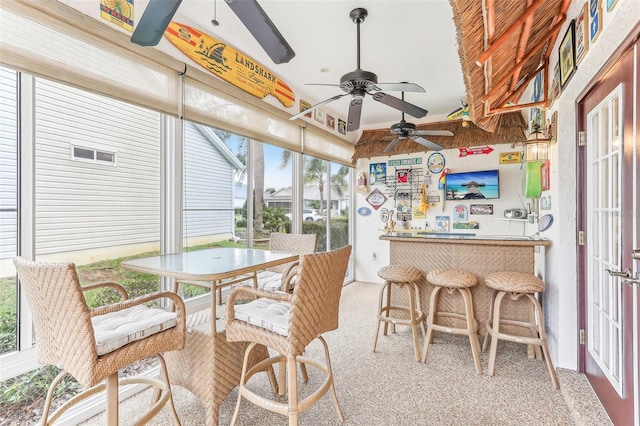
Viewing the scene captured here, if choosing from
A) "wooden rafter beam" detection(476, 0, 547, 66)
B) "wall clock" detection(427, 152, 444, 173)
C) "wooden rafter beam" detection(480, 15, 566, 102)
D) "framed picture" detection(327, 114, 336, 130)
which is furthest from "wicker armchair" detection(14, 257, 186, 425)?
"wall clock" detection(427, 152, 444, 173)

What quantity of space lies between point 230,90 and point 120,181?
1275 mm

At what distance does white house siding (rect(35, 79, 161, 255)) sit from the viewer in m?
1.89

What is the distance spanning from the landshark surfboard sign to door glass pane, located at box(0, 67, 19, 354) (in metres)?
1.12

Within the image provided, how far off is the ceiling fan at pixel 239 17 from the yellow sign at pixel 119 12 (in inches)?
31.7

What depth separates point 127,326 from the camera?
4.95ft

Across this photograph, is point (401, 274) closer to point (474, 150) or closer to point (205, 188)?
point (205, 188)

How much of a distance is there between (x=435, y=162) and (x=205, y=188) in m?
3.89

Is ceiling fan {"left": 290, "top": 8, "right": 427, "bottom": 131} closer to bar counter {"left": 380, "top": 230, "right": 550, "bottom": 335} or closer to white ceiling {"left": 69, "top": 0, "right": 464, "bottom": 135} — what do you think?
white ceiling {"left": 69, "top": 0, "right": 464, "bottom": 135}

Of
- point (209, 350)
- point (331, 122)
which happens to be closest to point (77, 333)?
point (209, 350)

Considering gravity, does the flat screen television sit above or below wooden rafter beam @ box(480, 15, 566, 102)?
below

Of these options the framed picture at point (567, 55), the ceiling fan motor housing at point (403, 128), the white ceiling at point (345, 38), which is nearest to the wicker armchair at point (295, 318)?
the framed picture at point (567, 55)

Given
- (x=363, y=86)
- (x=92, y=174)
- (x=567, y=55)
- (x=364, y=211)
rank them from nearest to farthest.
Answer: (x=567, y=55)
(x=92, y=174)
(x=363, y=86)
(x=364, y=211)

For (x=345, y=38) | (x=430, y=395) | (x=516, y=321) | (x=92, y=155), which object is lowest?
(x=430, y=395)

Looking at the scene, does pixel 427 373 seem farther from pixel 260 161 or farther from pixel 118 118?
pixel 118 118
